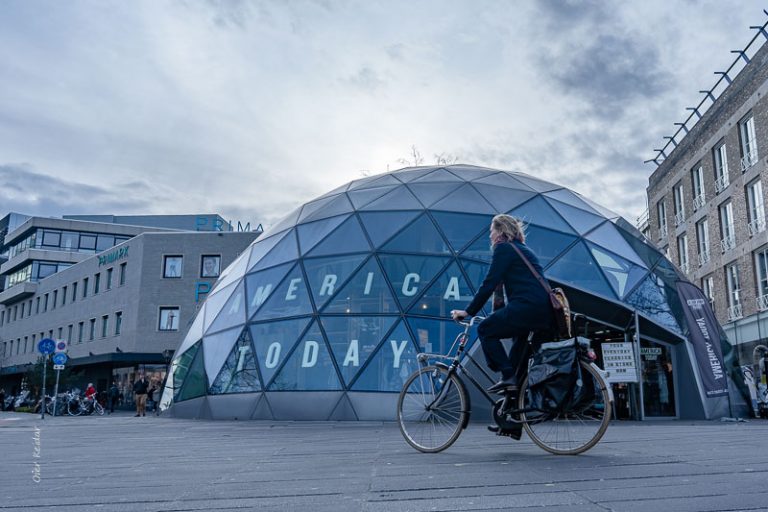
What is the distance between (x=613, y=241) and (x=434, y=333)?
5.13 metres

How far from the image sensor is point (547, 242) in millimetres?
13984

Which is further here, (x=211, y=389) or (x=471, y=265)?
(x=211, y=389)

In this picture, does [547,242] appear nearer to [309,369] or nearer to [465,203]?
[465,203]

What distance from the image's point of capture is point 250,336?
46.0ft

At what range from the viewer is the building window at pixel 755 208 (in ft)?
85.9

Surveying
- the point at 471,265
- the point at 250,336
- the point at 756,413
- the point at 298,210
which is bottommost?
the point at 756,413

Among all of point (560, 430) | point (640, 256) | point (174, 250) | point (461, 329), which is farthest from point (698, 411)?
point (174, 250)

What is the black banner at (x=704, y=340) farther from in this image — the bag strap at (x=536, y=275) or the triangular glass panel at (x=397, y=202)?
the bag strap at (x=536, y=275)

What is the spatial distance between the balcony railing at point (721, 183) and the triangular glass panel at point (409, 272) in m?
21.3

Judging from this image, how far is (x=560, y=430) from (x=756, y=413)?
1304cm

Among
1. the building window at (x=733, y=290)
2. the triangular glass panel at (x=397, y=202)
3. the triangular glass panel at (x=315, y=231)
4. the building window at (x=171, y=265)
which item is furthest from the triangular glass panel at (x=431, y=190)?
the building window at (x=171, y=265)

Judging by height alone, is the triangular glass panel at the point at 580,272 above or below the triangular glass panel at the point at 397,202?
below

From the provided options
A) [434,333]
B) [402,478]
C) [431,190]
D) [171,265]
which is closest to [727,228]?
[431,190]

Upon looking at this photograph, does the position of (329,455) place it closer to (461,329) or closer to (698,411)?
(461,329)
